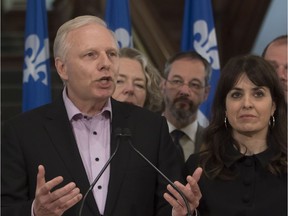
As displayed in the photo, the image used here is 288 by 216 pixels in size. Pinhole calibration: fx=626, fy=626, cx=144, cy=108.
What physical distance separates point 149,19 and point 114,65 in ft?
10.5

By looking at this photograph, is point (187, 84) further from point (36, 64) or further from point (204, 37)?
point (36, 64)

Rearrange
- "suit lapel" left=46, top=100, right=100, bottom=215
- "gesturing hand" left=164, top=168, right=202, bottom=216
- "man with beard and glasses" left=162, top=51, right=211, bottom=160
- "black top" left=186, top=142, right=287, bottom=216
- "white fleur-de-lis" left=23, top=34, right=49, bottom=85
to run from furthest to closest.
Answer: "white fleur-de-lis" left=23, top=34, right=49, bottom=85, "man with beard and glasses" left=162, top=51, right=211, bottom=160, "black top" left=186, top=142, right=287, bottom=216, "suit lapel" left=46, top=100, right=100, bottom=215, "gesturing hand" left=164, top=168, right=202, bottom=216

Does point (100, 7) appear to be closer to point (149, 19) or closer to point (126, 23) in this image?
point (149, 19)

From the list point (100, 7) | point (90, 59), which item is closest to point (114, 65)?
point (90, 59)

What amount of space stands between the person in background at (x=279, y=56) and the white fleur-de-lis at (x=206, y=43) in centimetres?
71

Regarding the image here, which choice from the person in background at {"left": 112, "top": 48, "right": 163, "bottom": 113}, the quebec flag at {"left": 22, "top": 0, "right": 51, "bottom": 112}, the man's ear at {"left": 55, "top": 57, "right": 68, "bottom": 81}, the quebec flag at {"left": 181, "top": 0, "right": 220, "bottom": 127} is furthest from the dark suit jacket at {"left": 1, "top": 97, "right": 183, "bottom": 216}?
the quebec flag at {"left": 181, "top": 0, "right": 220, "bottom": 127}

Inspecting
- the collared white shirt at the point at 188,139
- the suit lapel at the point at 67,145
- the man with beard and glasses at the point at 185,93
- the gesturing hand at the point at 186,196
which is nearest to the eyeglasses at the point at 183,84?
the man with beard and glasses at the point at 185,93

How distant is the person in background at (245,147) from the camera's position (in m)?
2.04

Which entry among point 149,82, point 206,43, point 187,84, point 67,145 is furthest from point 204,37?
point 67,145

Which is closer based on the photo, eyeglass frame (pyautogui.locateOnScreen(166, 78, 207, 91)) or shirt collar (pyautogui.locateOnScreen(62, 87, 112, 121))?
shirt collar (pyautogui.locateOnScreen(62, 87, 112, 121))

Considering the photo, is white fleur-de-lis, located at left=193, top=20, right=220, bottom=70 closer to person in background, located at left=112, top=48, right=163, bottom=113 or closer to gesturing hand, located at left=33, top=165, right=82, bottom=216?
person in background, located at left=112, top=48, right=163, bottom=113

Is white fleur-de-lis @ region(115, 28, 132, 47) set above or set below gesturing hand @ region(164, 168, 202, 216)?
above

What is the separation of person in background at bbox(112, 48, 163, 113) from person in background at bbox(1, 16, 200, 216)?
0.65 metres

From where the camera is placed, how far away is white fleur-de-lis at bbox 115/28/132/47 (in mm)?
3520
